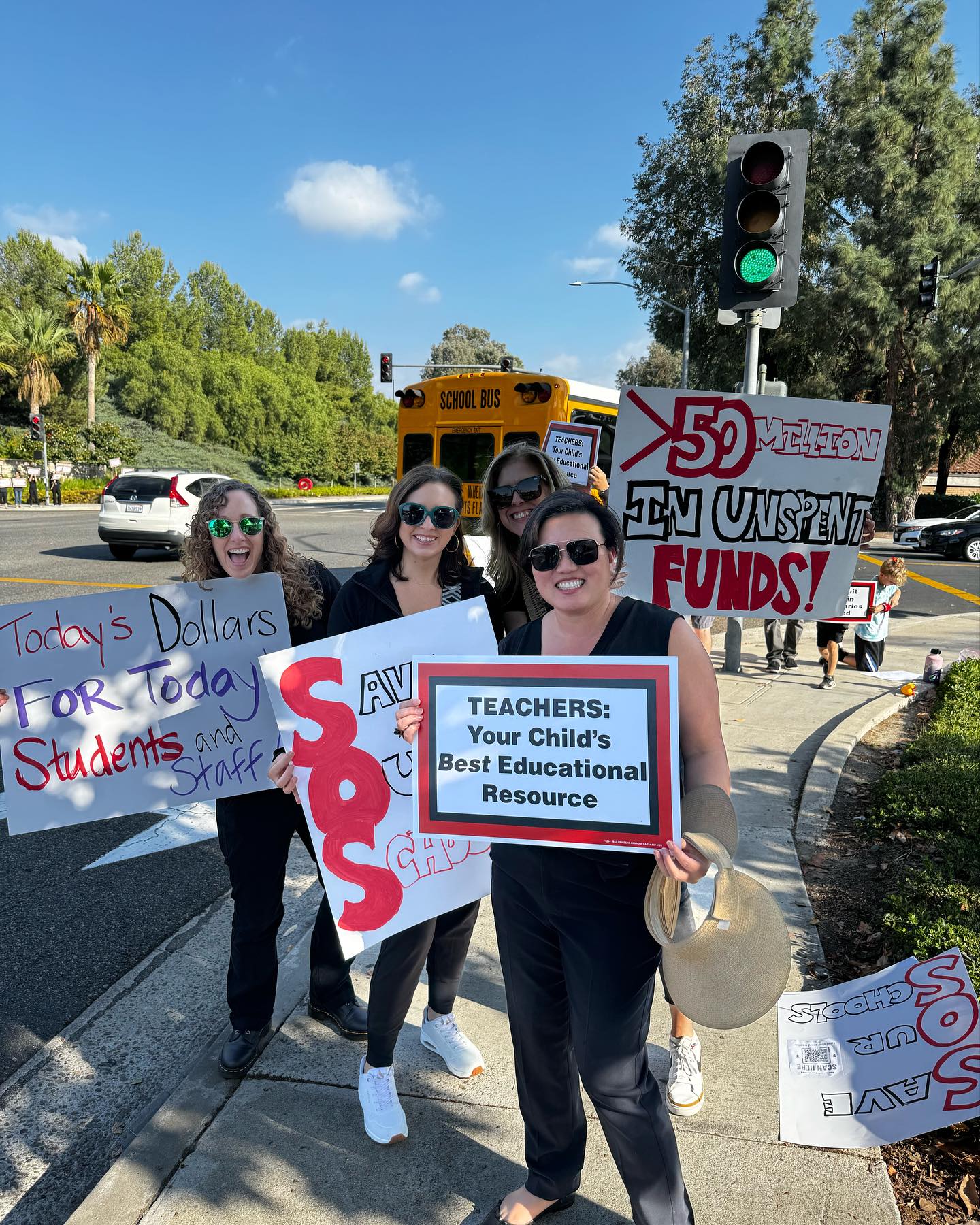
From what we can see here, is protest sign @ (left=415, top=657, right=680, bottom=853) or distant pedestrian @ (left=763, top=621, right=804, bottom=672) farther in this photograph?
distant pedestrian @ (left=763, top=621, right=804, bottom=672)

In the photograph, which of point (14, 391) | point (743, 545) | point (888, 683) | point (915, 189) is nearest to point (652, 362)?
point (915, 189)

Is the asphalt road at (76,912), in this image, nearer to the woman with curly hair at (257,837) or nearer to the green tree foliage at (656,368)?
the woman with curly hair at (257,837)

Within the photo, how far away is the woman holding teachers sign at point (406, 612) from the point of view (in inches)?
96.7

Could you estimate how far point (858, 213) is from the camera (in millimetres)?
28938

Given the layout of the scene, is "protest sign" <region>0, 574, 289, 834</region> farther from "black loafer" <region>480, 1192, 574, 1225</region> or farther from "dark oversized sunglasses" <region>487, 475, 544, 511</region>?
"black loafer" <region>480, 1192, 574, 1225</region>

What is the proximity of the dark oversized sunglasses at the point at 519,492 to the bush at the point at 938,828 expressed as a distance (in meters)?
2.12

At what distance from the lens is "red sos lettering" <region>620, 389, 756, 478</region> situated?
3.68 m

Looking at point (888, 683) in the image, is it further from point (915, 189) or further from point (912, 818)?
point (915, 189)

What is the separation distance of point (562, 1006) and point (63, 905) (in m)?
2.94

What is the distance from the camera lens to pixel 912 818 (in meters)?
4.47

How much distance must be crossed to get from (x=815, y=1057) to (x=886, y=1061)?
0.81ft

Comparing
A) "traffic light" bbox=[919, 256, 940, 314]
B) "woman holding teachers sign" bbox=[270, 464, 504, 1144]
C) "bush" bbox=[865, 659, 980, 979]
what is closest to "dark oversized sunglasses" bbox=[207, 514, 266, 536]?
"woman holding teachers sign" bbox=[270, 464, 504, 1144]

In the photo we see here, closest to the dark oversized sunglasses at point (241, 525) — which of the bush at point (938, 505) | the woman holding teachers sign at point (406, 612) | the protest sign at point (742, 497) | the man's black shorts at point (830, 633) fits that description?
the woman holding teachers sign at point (406, 612)

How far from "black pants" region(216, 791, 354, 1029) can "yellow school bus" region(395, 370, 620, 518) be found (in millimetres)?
8915
